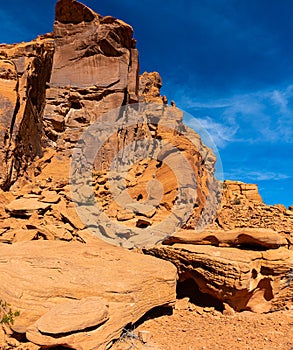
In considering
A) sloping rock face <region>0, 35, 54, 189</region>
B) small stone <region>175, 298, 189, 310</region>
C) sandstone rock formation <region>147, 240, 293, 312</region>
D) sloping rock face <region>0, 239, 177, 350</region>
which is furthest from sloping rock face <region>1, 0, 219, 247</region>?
sloping rock face <region>0, 239, 177, 350</region>

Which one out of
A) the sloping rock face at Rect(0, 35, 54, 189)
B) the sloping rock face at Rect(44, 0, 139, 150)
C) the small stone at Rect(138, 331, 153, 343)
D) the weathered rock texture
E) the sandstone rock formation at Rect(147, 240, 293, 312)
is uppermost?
the sloping rock face at Rect(44, 0, 139, 150)

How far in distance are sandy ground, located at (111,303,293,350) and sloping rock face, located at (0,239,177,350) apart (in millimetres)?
452

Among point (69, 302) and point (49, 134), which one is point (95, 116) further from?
point (69, 302)

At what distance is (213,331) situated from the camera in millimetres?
5773

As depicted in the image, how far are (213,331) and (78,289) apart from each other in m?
3.14

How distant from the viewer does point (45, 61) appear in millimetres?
13312

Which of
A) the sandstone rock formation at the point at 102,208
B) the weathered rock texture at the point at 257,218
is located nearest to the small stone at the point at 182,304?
the sandstone rock formation at the point at 102,208

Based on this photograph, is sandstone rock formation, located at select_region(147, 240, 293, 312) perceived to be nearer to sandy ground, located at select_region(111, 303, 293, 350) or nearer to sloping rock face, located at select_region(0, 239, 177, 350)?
sandy ground, located at select_region(111, 303, 293, 350)

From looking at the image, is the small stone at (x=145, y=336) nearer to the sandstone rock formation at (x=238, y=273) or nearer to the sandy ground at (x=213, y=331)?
the sandy ground at (x=213, y=331)

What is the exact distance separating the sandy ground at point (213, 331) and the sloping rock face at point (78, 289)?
452 millimetres

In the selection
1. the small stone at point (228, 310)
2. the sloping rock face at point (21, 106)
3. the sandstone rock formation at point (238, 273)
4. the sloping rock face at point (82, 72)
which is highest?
the sloping rock face at point (82, 72)

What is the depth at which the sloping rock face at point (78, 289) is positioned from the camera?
3.83 m

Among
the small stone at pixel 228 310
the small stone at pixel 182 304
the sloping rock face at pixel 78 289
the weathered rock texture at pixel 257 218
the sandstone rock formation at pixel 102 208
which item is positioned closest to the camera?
the sloping rock face at pixel 78 289

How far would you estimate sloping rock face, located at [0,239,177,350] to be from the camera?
12.6 feet
